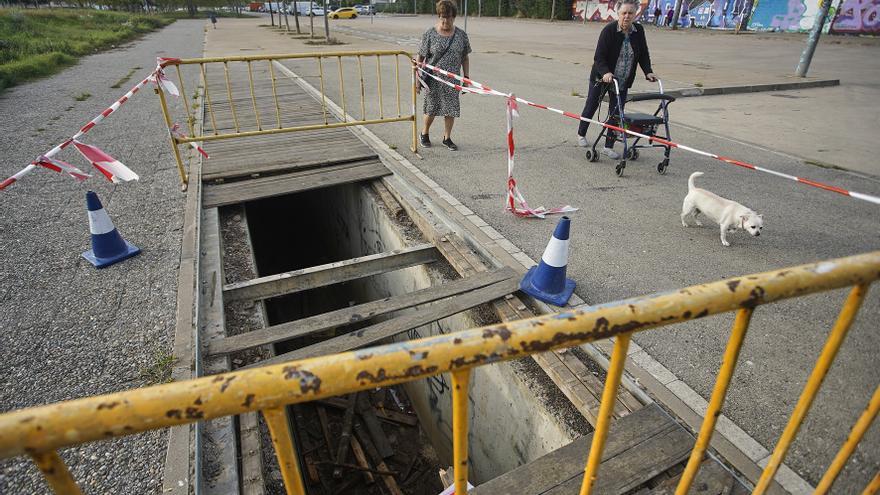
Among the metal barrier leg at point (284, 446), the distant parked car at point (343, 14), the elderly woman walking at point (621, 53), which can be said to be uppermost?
the distant parked car at point (343, 14)

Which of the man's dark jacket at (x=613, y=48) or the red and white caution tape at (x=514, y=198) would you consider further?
the man's dark jacket at (x=613, y=48)

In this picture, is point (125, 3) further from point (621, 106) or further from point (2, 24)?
point (621, 106)

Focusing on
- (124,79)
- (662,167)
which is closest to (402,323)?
(662,167)

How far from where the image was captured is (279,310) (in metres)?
7.11

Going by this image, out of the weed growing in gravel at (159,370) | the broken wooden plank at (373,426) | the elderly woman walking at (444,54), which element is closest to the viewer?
the weed growing in gravel at (159,370)

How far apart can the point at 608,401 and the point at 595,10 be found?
44.9 metres

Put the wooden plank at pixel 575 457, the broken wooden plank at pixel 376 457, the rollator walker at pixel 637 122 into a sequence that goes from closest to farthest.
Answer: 1. the wooden plank at pixel 575 457
2. the broken wooden plank at pixel 376 457
3. the rollator walker at pixel 637 122

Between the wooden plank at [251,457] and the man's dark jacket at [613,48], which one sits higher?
the man's dark jacket at [613,48]

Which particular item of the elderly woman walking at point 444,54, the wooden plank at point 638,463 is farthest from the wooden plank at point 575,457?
the elderly woman walking at point 444,54

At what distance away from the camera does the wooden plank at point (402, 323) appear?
3.04 m

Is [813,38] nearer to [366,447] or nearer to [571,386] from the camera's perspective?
[571,386]

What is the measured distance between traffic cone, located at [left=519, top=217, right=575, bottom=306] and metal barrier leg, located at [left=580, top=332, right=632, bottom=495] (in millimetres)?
2039

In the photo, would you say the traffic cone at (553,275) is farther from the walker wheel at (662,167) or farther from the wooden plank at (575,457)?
the walker wheel at (662,167)

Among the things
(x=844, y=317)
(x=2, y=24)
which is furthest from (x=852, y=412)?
(x=2, y=24)
